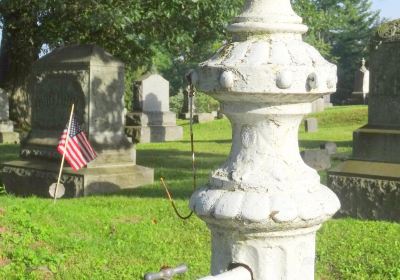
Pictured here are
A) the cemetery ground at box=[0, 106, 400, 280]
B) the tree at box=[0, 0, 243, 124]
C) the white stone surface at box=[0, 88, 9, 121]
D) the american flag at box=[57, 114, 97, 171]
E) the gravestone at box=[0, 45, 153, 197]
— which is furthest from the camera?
the white stone surface at box=[0, 88, 9, 121]

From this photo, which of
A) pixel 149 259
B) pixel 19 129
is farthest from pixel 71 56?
pixel 19 129

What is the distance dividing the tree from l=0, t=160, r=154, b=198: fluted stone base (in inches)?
102

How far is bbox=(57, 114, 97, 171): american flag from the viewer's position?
372 inches

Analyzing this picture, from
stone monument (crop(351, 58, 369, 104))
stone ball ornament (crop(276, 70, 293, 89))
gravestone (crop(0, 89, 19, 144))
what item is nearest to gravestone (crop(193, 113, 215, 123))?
gravestone (crop(0, 89, 19, 144))

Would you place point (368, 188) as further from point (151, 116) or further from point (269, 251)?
point (151, 116)

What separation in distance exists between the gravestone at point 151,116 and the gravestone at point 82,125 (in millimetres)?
10487

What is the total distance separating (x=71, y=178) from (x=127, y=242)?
159 inches

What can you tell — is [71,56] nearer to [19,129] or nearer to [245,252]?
[245,252]

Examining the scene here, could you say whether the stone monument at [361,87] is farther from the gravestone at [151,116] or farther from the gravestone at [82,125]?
the gravestone at [82,125]

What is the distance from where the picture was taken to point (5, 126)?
21.0 metres

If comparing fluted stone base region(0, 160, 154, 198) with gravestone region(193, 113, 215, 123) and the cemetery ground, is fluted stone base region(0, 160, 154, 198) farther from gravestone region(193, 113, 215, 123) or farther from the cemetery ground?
gravestone region(193, 113, 215, 123)

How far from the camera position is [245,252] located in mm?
2059

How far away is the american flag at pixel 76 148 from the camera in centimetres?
945

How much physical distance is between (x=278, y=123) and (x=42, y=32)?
1400 centimetres
